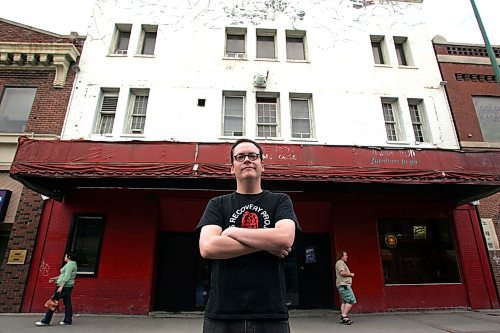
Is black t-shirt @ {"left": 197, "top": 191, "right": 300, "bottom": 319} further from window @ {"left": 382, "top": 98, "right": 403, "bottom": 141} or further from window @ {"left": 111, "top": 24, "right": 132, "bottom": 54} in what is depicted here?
window @ {"left": 111, "top": 24, "right": 132, "bottom": 54}

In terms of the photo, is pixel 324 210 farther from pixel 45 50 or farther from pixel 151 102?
pixel 45 50

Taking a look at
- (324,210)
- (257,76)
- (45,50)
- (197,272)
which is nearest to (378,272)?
(324,210)

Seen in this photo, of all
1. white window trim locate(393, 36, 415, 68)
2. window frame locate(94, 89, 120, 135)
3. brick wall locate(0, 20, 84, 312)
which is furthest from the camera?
white window trim locate(393, 36, 415, 68)

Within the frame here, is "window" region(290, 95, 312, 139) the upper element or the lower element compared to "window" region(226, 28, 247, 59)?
lower

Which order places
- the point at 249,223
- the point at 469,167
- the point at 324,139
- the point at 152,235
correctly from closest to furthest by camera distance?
1. the point at 249,223
2. the point at 469,167
3. the point at 152,235
4. the point at 324,139

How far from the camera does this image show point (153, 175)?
840 cm

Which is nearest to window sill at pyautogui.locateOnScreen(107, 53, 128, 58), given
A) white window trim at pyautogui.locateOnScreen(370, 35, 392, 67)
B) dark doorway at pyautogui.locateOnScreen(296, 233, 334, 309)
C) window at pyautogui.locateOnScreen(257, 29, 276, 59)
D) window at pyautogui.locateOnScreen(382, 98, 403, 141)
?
window at pyautogui.locateOnScreen(257, 29, 276, 59)

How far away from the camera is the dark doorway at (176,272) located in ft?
32.0

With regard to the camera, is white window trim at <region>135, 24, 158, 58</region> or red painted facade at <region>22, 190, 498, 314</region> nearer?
red painted facade at <region>22, 190, 498, 314</region>

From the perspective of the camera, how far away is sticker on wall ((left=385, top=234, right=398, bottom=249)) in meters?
10.5

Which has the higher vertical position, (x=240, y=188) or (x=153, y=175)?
(x=153, y=175)

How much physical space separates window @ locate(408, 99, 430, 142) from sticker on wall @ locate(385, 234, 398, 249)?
4165mm

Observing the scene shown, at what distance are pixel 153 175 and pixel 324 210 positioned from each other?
5.84 metres

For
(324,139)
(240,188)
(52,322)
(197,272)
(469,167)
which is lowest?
(52,322)
